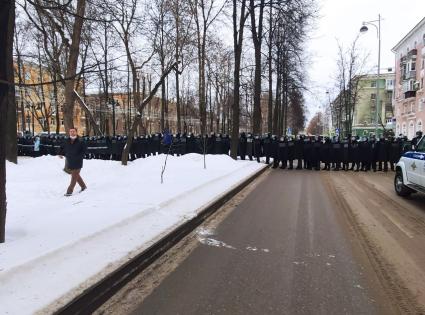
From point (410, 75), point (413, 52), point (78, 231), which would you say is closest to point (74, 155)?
point (78, 231)

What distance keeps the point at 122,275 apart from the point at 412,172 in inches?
338

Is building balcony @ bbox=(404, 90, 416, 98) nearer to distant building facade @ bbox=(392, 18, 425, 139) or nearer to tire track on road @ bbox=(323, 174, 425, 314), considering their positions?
distant building facade @ bbox=(392, 18, 425, 139)

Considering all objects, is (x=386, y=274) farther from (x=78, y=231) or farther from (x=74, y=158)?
(x=74, y=158)

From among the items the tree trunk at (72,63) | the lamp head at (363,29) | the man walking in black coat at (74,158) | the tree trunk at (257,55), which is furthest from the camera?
the lamp head at (363,29)

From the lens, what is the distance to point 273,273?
18.0 ft

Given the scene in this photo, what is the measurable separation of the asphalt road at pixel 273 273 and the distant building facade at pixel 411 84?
175 feet

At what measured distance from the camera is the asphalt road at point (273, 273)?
447cm

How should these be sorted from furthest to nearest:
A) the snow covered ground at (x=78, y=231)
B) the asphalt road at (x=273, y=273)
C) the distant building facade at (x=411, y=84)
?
the distant building facade at (x=411, y=84)
the asphalt road at (x=273, y=273)
the snow covered ground at (x=78, y=231)

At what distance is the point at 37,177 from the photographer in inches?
669

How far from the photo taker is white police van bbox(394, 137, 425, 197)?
34.9ft

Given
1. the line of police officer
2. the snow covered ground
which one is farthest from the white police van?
the line of police officer

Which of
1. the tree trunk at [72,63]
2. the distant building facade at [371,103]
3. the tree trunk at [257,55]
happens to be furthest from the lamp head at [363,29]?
the distant building facade at [371,103]

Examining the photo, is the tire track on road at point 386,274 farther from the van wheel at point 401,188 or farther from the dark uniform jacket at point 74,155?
the dark uniform jacket at point 74,155

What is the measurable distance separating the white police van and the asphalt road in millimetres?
2781
